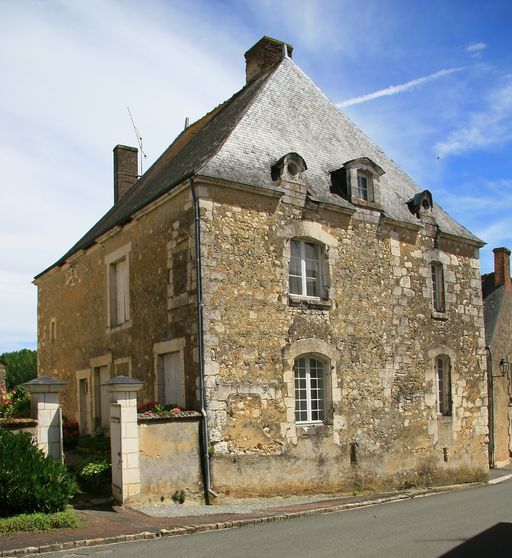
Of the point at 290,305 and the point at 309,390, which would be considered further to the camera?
the point at 309,390

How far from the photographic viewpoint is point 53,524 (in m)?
8.96

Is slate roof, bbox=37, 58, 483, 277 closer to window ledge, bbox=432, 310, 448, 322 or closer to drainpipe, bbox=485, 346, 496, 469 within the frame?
window ledge, bbox=432, 310, 448, 322

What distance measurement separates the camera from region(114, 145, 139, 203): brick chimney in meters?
21.8

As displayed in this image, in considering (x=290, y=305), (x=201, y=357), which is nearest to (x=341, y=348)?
(x=290, y=305)

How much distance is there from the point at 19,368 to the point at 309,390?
1161 inches

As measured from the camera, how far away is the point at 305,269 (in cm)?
1373

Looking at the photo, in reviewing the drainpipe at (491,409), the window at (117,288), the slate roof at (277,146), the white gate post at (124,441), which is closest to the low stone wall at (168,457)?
the white gate post at (124,441)

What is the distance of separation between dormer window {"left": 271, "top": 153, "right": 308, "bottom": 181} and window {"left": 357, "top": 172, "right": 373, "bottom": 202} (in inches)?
72.3

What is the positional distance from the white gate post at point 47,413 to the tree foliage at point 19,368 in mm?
28403

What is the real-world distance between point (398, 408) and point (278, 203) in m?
5.29

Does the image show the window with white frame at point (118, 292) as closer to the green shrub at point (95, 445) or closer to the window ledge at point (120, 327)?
the window ledge at point (120, 327)

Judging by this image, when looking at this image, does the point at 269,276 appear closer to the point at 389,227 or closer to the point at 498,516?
the point at 389,227

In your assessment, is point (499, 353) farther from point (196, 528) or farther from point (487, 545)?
point (196, 528)

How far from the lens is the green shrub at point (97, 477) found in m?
11.1
